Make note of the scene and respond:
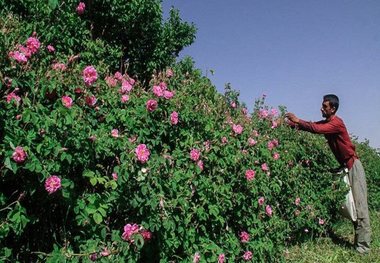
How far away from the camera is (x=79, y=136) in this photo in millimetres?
2070

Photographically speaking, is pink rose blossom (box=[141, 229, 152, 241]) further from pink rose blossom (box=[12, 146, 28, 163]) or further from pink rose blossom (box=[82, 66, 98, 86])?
pink rose blossom (box=[82, 66, 98, 86])

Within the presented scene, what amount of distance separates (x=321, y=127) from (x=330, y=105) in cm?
43

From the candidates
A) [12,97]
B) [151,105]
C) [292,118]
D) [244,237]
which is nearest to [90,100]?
[151,105]

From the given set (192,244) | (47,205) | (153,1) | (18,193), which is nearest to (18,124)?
(18,193)

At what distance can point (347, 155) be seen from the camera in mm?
4832

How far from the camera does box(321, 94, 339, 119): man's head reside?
483cm

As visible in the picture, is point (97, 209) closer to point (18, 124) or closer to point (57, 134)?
point (57, 134)

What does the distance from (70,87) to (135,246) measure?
1.04 metres

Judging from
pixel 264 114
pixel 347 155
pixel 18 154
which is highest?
pixel 264 114

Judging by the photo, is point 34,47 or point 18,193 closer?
point 18,193

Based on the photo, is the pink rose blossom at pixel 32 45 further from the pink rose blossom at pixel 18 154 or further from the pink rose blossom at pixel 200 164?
the pink rose blossom at pixel 200 164

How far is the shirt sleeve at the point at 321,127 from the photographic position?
4.54 meters

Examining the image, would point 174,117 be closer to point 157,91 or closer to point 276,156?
point 157,91

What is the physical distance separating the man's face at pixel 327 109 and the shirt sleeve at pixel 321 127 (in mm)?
152
